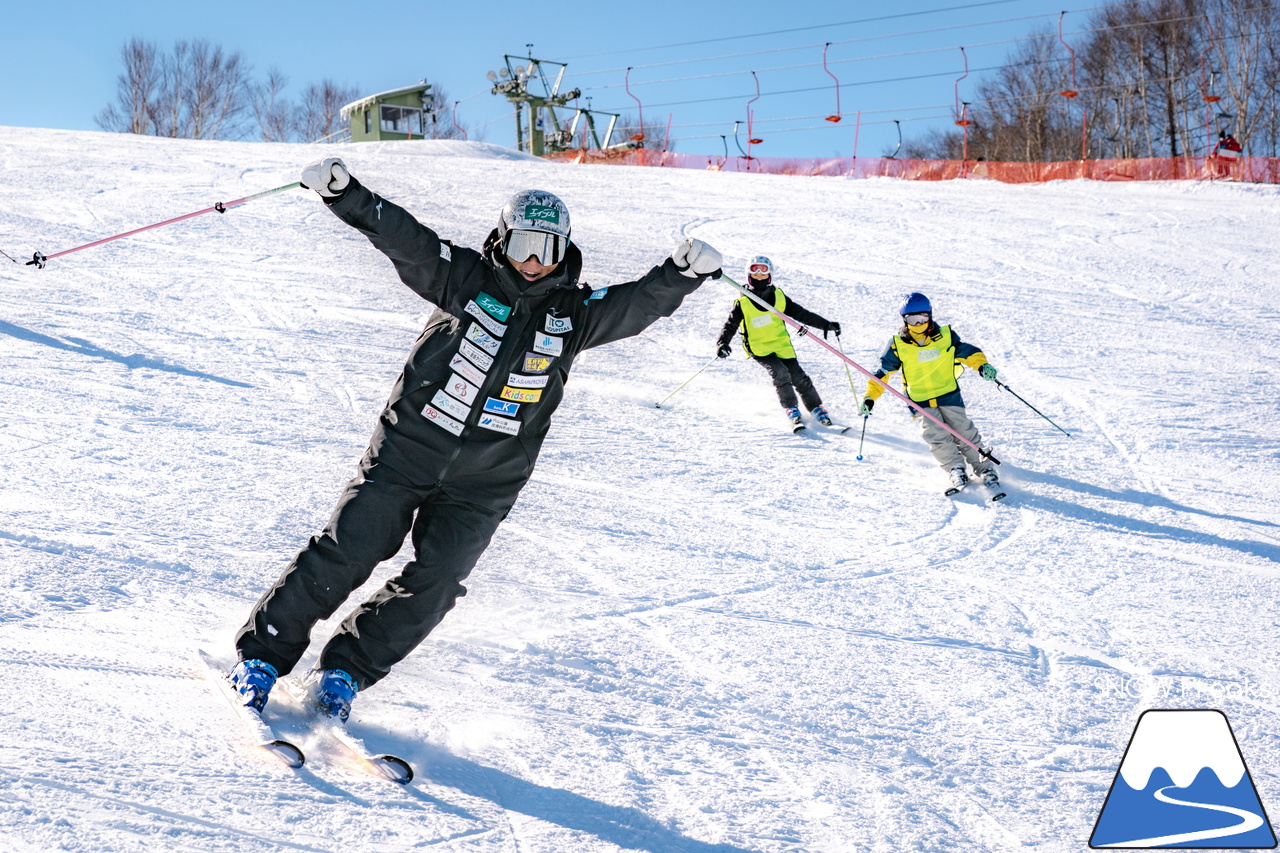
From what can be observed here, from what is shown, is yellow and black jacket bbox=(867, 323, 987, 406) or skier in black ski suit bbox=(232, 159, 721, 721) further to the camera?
yellow and black jacket bbox=(867, 323, 987, 406)

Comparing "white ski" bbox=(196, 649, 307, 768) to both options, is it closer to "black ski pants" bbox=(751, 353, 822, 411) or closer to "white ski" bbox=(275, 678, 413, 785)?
"white ski" bbox=(275, 678, 413, 785)

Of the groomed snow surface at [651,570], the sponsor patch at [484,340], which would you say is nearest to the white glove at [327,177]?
the sponsor patch at [484,340]

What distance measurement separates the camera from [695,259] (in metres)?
3.23

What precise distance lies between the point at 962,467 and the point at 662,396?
2662 millimetres

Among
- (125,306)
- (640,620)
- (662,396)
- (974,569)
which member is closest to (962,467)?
(974,569)

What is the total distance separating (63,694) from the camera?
9.00 feet

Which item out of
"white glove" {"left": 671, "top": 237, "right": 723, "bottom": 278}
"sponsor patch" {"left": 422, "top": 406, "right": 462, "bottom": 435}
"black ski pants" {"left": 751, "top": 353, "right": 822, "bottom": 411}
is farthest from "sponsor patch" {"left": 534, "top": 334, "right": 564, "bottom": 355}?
"black ski pants" {"left": 751, "top": 353, "right": 822, "bottom": 411}

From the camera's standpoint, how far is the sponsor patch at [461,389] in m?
3.02

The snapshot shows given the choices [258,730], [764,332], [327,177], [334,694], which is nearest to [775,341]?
[764,332]

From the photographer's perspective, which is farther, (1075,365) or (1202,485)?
(1075,365)

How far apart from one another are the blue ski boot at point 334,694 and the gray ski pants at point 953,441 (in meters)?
4.78

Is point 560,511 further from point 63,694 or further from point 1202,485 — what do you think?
point 1202,485

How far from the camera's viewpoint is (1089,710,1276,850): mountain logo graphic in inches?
109

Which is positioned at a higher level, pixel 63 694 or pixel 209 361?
pixel 209 361
